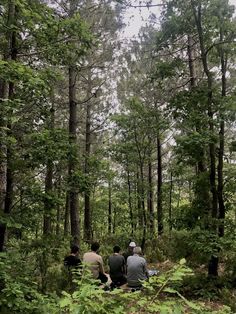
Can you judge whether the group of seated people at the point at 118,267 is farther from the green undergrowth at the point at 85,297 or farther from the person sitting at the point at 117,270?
the green undergrowth at the point at 85,297

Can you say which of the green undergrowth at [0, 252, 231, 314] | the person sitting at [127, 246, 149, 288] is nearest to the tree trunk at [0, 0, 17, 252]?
the green undergrowth at [0, 252, 231, 314]

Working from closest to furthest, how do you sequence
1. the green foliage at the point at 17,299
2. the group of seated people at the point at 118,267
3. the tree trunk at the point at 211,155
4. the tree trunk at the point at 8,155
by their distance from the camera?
1. the green foliage at the point at 17,299
2. the tree trunk at the point at 8,155
3. the group of seated people at the point at 118,267
4. the tree trunk at the point at 211,155

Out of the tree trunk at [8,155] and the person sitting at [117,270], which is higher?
the tree trunk at [8,155]

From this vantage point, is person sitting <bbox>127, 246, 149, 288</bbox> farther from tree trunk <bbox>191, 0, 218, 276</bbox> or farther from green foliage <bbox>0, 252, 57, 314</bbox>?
green foliage <bbox>0, 252, 57, 314</bbox>

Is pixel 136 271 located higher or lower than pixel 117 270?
higher

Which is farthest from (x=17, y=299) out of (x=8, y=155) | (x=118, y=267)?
(x=118, y=267)

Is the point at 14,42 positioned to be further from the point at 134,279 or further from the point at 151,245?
the point at 151,245

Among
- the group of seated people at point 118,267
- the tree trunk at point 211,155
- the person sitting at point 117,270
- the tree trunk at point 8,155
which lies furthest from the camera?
the person sitting at point 117,270

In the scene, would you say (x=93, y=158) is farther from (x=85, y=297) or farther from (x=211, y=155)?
(x=85, y=297)

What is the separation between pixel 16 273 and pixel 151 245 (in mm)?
9094

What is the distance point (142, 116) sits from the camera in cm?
1316

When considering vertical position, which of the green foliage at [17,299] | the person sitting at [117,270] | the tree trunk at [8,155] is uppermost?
the tree trunk at [8,155]

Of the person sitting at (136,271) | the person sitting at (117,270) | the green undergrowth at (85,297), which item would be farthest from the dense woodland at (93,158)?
the person sitting at (117,270)

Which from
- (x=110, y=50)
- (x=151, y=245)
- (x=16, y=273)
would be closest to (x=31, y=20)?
(x=16, y=273)
